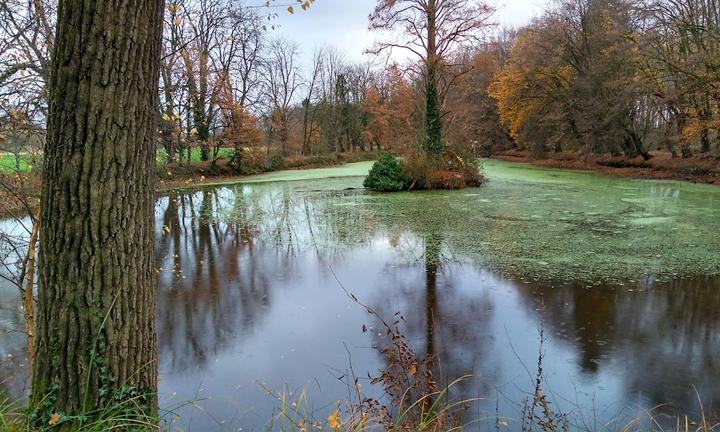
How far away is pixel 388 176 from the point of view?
14.4m

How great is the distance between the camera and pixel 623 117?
18766 millimetres

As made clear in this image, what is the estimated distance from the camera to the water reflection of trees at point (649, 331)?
3.21m

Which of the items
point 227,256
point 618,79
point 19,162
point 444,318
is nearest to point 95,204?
point 19,162

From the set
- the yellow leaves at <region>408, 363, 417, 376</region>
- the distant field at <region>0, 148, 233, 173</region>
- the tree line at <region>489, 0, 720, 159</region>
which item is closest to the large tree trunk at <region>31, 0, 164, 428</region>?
the distant field at <region>0, 148, 233, 173</region>

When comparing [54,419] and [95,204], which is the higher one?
[95,204]

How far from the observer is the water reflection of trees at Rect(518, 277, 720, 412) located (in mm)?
3205

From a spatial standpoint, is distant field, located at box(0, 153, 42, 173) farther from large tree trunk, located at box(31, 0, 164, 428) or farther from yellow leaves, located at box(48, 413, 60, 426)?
yellow leaves, located at box(48, 413, 60, 426)

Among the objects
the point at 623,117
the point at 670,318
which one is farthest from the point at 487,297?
the point at 623,117

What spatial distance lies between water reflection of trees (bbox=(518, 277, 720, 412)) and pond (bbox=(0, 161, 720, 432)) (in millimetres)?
17

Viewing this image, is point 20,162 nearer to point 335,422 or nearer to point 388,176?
point 335,422

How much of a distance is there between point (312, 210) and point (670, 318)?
25.4 ft

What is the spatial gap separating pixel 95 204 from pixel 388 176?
1309 centimetres

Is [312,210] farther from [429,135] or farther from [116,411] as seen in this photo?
[116,411]

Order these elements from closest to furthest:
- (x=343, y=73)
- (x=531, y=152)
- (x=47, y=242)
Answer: (x=47, y=242)
(x=531, y=152)
(x=343, y=73)
